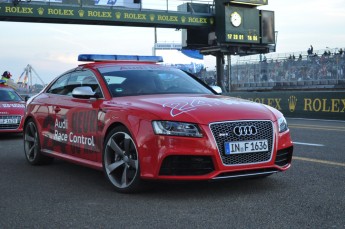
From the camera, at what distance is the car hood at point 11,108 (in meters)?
11.7

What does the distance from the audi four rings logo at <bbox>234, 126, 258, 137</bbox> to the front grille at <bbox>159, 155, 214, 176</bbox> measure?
15.5 inches

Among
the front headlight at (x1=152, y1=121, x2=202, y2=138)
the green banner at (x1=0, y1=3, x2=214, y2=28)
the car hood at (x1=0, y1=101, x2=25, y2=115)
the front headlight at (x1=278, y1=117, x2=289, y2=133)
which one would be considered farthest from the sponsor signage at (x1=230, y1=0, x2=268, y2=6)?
the front headlight at (x1=152, y1=121, x2=202, y2=138)

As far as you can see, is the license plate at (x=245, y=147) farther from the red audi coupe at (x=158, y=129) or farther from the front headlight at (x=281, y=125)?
the front headlight at (x=281, y=125)

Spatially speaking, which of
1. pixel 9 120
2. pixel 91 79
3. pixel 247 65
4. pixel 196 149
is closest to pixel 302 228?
pixel 196 149

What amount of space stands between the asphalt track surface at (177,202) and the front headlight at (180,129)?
0.56 metres

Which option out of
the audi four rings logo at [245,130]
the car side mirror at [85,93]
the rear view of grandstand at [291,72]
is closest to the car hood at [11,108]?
the car side mirror at [85,93]

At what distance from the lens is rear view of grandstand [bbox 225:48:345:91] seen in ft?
95.2

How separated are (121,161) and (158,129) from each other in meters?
0.70

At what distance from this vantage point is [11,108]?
11859mm

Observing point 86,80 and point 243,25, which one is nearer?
point 86,80

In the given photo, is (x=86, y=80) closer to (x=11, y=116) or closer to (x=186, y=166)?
(x=186, y=166)

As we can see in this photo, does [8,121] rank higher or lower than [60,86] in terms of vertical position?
lower

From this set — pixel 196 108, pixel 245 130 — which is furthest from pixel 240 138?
pixel 196 108

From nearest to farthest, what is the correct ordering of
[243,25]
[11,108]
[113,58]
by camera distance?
1. [113,58]
2. [11,108]
3. [243,25]
